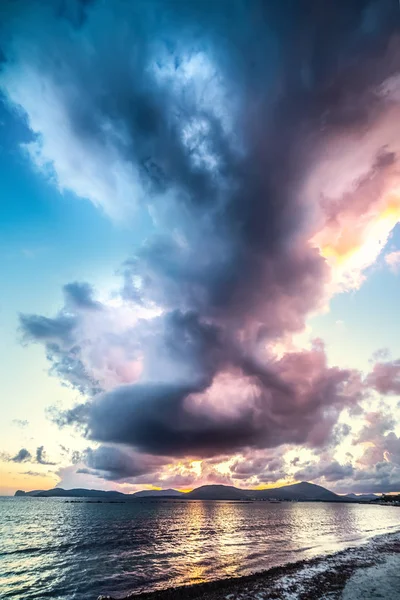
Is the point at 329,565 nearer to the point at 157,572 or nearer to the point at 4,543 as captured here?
the point at 157,572

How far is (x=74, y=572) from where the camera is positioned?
41625mm

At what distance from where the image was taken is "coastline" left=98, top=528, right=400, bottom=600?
28.5 meters

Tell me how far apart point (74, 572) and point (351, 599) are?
35.1 m

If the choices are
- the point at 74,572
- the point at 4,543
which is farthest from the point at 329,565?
the point at 4,543

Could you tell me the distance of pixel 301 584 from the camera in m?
31.6

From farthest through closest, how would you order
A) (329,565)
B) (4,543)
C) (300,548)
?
→ (4,543) → (300,548) → (329,565)

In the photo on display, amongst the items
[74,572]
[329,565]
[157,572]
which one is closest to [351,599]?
[329,565]

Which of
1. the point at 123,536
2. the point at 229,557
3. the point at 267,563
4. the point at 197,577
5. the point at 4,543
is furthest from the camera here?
the point at 123,536

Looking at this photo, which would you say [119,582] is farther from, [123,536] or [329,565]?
[123,536]

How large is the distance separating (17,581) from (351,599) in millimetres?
36846

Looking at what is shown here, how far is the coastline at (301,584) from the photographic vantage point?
1121 inches

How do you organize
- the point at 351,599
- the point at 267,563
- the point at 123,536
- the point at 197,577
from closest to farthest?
the point at 351,599 → the point at 197,577 → the point at 267,563 → the point at 123,536

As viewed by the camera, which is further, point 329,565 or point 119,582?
point 329,565

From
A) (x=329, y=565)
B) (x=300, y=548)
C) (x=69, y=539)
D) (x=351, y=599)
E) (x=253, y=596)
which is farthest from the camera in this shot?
(x=69, y=539)
